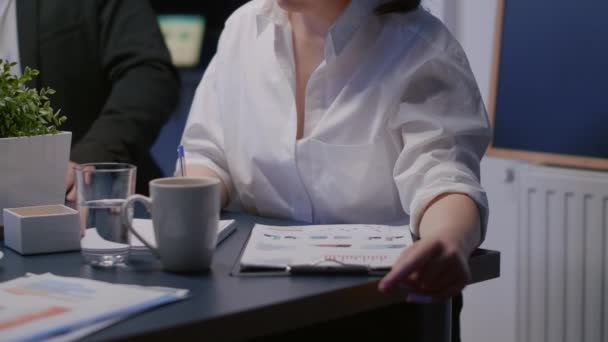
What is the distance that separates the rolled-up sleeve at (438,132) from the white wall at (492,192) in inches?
41.3

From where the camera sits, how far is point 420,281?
98cm

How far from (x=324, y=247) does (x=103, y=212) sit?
287 millimetres

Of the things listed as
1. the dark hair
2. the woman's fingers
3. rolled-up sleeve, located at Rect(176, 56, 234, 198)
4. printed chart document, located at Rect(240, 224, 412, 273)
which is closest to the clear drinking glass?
printed chart document, located at Rect(240, 224, 412, 273)

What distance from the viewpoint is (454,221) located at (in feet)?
3.82

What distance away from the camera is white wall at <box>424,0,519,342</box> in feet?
8.14

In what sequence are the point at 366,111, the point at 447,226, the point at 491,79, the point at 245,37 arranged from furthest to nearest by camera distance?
the point at 491,79 < the point at 245,37 < the point at 366,111 < the point at 447,226

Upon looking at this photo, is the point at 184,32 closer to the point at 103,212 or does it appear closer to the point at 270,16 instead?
the point at 270,16

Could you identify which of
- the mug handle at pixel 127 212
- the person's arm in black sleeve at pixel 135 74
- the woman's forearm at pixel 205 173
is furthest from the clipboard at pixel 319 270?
the person's arm in black sleeve at pixel 135 74

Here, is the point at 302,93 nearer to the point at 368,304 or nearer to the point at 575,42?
the point at 368,304

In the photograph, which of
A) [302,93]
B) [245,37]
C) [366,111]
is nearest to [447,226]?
[366,111]

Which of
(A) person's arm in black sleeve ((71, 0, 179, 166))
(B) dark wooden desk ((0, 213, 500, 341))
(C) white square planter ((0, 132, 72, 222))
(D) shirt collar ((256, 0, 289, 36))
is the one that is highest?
(D) shirt collar ((256, 0, 289, 36))

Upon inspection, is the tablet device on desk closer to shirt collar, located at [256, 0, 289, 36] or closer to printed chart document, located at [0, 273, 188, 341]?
printed chart document, located at [0, 273, 188, 341]

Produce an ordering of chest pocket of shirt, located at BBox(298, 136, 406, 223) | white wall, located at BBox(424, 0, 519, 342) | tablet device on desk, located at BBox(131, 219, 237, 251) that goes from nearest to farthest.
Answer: tablet device on desk, located at BBox(131, 219, 237, 251) < chest pocket of shirt, located at BBox(298, 136, 406, 223) < white wall, located at BBox(424, 0, 519, 342)

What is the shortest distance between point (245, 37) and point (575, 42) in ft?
3.15
